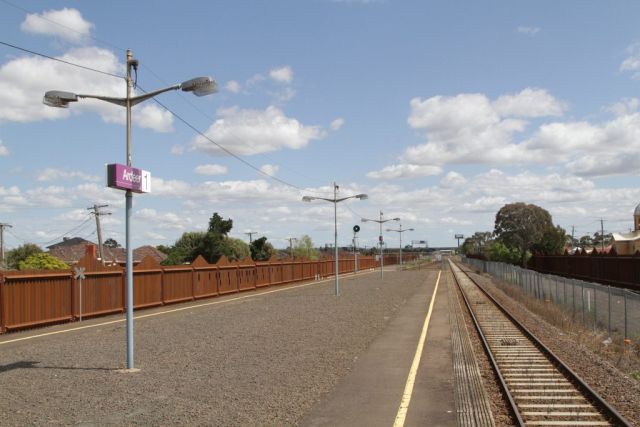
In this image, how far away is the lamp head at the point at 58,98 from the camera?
11.6m

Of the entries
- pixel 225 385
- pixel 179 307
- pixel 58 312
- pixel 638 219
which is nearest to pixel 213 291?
pixel 179 307

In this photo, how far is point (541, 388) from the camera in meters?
10.7

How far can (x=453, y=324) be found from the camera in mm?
20266

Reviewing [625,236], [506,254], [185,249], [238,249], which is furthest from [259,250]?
[625,236]

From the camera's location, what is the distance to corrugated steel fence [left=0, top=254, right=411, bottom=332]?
17820 mm

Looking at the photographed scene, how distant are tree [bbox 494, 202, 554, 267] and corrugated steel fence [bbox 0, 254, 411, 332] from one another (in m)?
71.6

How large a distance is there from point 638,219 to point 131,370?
3245 inches

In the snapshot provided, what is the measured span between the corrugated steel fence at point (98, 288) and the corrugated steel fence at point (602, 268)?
73.7 feet

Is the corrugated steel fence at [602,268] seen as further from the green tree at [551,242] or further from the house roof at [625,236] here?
the green tree at [551,242]

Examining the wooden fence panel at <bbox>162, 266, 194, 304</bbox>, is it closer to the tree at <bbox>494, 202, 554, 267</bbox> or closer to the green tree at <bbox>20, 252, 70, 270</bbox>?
the green tree at <bbox>20, 252, 70, 270</bbox>

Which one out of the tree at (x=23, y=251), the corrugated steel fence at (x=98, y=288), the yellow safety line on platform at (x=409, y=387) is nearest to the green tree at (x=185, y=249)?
the tree at (x=23, y=251)

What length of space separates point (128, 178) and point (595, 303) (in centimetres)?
1546

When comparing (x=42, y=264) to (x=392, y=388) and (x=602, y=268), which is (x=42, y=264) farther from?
(x=602, y=268)

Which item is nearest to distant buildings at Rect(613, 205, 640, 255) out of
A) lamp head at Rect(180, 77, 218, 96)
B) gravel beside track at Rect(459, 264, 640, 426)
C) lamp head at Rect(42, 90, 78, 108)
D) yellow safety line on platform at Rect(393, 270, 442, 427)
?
gravel beside track at Rect(459, 264, 640, 426)
